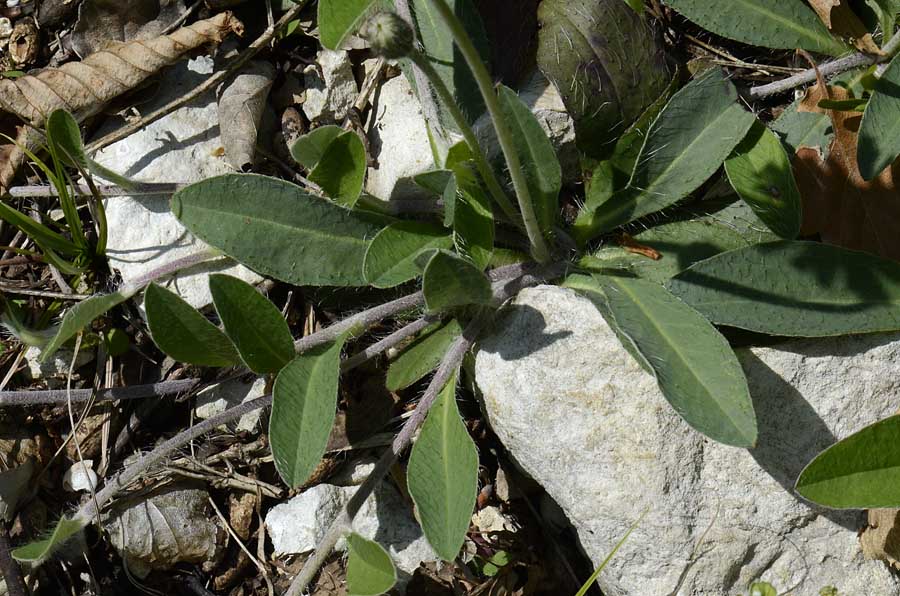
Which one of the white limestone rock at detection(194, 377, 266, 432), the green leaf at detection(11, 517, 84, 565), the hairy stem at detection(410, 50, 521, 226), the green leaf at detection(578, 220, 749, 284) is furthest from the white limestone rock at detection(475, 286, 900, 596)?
the green leaf at detection(11, 517, 84, 565)

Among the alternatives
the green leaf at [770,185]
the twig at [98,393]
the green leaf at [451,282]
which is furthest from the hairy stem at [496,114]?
the twig at [98,393]

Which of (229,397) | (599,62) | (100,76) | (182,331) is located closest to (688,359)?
(599,62)

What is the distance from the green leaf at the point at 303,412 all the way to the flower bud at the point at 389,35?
0.98 meters

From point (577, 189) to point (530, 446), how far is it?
0.90 metres

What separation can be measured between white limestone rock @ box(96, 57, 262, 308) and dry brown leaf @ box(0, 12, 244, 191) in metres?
0.10

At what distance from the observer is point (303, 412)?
2.28 metres

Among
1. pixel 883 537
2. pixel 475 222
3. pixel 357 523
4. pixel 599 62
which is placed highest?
pixel 599 62

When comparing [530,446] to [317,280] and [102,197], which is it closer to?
[317,280]

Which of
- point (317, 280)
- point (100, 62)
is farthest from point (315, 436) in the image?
point (100, 62)

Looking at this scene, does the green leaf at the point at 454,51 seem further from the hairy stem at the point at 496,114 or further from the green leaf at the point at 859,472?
the green leaf at the point at 859,472

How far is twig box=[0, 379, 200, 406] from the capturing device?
266cm

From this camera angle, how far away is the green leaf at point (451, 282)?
2.04m

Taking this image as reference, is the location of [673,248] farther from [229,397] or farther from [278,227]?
[229,397]

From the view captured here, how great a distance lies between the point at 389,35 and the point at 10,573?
6.58 ft
